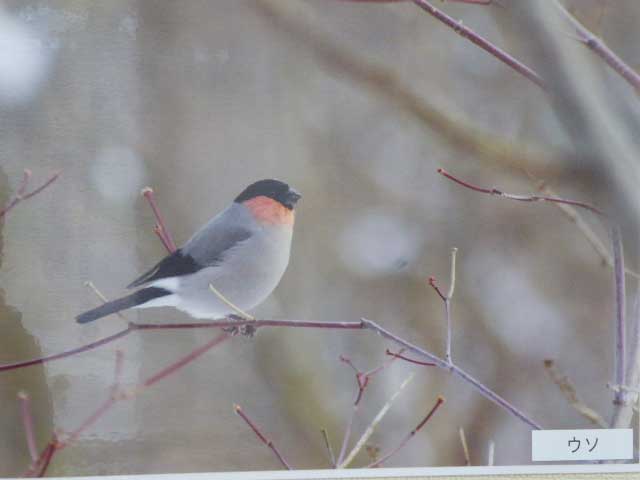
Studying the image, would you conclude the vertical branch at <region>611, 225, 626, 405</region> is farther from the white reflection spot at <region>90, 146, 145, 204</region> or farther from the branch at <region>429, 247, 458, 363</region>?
the white reflection spot at <region>90, 146, 145, 204</region>

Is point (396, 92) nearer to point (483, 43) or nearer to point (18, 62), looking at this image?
point (483, 43)

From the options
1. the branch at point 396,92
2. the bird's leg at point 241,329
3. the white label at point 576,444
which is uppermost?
the branch at point 396,92

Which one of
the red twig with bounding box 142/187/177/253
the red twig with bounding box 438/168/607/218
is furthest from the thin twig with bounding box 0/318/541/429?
the red twig with bounding box 438/168/607/218

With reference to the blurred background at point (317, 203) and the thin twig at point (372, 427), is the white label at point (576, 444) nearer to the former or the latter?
the blurred background at point (317, 203)

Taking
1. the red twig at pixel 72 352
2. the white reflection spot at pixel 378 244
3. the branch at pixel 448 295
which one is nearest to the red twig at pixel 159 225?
the red twig at pixel 72 352

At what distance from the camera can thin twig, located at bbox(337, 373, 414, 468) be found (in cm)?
86

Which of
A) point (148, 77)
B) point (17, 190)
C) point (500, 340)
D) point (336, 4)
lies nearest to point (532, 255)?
point (500, 340)

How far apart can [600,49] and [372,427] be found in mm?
566

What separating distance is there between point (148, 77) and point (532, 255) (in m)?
0.54

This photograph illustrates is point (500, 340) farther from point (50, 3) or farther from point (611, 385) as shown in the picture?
point (50, 3)

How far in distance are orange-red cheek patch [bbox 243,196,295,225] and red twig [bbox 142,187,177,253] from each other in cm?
10

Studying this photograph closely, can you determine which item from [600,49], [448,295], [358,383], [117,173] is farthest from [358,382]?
[600,49]

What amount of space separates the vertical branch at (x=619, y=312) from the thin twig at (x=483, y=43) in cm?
23

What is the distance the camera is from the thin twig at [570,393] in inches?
34.9
